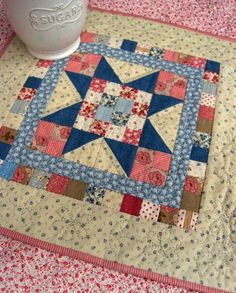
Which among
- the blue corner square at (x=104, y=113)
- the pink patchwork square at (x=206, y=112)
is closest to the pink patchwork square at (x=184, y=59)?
the pink patchwork square at (x=206, y=112)

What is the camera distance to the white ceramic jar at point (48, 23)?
93 centimetres

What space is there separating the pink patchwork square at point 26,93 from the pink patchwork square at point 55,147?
0.51 ft

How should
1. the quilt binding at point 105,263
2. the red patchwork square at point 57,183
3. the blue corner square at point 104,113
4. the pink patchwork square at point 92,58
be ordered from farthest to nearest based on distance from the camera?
the pink patchwork square at point 92,58, the blue corner square at point 104,113, the red patchwork square at point 57,183, the quilt binding at point 105,263

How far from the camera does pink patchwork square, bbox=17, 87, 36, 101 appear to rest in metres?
1.01

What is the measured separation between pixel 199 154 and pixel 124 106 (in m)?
0.24

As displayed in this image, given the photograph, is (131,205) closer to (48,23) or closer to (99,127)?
(99,127)

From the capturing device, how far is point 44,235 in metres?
0.81

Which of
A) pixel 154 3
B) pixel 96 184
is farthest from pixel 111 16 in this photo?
pixel 96 184

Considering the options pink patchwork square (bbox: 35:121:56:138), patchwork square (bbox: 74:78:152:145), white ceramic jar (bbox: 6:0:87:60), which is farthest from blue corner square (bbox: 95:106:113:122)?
white ceramic jar (bbox: 6:0:87:60)

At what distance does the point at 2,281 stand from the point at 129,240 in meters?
0.27

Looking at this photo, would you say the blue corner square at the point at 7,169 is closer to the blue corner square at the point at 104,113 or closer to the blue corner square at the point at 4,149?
the blue corner square at the point at 4,149

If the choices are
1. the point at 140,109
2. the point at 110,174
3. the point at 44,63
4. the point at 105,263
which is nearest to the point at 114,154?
the point at 110,174

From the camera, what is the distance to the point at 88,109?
1003 millimetres

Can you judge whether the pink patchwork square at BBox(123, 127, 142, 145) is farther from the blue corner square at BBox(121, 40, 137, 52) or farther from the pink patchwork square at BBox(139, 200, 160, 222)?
the blue corner square at BBox(121, 40, 137, 52)
